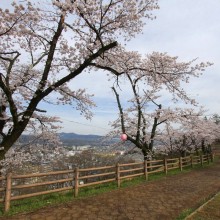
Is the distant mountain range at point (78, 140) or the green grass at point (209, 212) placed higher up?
the distant mountain range at point (78, 140)

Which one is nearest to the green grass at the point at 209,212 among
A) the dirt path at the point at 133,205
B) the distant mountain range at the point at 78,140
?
the dirt path at the point at 133,205

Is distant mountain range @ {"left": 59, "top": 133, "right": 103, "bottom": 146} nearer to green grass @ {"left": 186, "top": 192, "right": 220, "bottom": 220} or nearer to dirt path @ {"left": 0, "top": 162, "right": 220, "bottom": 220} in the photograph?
dirt path @ {"left": 0, "top": 162, "right": 220, "bottom": 220}

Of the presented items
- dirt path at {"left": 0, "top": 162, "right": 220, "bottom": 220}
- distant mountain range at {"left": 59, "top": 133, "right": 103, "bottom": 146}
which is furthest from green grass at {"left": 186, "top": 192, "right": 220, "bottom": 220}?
distant mountain range at {"left": 59, "top": 133, "right": 103, "bottom": 146}

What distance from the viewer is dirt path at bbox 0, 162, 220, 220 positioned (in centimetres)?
846

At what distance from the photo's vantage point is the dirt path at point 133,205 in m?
8.46

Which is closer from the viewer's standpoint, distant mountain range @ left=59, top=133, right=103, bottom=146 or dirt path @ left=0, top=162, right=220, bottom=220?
dirt path @ left=0, top=162, right=220, bottom=220

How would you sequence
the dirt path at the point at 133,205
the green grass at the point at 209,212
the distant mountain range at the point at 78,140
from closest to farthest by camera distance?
1. the green grass at the point at 209,212
2. the dirt path at the point at 133,205
3. the distant mountain range at the point at 78,140

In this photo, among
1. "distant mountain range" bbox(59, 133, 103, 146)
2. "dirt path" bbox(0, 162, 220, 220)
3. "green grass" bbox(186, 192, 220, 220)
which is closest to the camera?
"green grass" bbox(186, 192, 220, 220)

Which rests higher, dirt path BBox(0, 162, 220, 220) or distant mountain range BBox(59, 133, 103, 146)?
distant mountain range BBox(59, 133, 103, 146)

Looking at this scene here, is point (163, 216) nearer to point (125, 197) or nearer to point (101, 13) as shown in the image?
point (125, 197)

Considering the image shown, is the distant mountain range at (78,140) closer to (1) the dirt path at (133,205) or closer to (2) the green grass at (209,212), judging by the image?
(1) the dirt path at (133,205)

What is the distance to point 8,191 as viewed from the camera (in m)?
8.40

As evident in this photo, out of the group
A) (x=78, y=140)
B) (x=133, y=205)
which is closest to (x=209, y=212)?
(x=133, y=205)

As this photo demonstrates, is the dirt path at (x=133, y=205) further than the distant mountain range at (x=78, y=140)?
No
